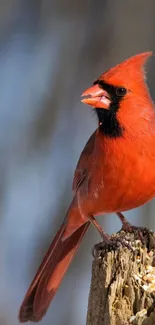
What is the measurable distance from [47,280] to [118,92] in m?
0.63

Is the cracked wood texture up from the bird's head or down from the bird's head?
down

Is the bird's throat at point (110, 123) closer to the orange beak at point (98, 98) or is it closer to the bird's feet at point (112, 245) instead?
the orange beak at point (98, 98)

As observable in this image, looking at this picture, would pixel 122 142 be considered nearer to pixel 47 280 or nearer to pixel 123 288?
pixel 123 288

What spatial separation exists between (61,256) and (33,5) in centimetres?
103

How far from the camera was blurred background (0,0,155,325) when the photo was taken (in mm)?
2182

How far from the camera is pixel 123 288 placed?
4.02 feet

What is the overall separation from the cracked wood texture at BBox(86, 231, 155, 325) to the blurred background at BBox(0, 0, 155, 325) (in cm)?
93

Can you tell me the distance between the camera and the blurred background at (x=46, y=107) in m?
2.18

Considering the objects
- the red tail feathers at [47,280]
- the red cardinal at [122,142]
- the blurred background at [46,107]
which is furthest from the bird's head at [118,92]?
the blurred background at [46,107]

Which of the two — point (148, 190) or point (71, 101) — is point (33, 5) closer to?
point (71, 101)

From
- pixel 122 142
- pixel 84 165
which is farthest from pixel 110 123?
pixel 84 165

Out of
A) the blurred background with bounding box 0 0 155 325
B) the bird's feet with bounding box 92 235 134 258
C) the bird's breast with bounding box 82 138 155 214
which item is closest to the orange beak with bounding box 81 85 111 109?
the bird's breast with bounding box 82 138 155 214

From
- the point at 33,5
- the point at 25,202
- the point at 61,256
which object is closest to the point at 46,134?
the point at 25,202

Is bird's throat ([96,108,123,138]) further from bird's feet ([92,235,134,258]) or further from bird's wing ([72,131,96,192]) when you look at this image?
bird's feet ([92,235,134,258])
